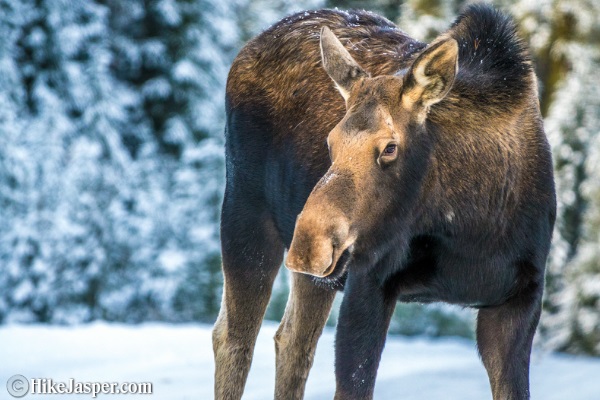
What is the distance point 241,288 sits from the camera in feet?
16.5

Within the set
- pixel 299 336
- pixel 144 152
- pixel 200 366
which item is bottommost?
→ pixel 200 366

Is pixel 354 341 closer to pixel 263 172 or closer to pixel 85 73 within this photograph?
pixel 263 172

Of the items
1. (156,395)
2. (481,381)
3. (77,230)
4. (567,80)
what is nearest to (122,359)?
(156,395)

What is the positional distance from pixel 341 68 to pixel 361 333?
1.05 m

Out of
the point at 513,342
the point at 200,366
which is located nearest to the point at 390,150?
the point at 513,342

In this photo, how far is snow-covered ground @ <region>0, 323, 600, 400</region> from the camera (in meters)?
7.30

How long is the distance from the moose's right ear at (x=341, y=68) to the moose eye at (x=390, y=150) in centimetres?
36

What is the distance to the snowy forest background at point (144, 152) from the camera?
11594 millimetres

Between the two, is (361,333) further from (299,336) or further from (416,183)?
(299,336)

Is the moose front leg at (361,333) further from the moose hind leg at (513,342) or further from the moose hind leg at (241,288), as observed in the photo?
the moose hind leg at (241,288)

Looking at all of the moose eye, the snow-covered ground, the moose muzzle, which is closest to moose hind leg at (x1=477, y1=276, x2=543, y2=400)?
the moose eye

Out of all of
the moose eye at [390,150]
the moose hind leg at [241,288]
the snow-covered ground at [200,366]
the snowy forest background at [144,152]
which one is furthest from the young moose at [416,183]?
the snowy forest background at [144,152]

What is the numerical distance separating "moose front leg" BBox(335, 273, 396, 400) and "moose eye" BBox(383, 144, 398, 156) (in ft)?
1.65

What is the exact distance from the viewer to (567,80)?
11633 mm
